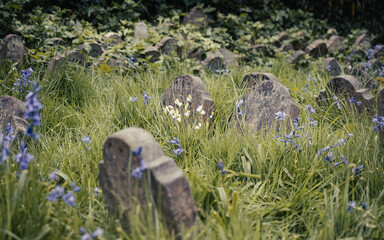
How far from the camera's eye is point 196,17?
520 cm

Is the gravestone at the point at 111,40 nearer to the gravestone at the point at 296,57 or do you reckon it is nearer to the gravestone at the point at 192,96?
the gravestone at the point at 192,96

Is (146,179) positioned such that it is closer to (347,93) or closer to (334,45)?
(347,93)

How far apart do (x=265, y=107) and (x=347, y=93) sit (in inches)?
31.3

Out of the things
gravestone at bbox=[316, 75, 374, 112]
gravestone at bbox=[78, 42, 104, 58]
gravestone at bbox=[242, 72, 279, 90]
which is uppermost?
gravestone at bbox=[78, 42, 104, 58]

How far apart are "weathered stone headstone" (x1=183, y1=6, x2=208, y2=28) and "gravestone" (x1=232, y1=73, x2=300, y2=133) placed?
2737 millimetres

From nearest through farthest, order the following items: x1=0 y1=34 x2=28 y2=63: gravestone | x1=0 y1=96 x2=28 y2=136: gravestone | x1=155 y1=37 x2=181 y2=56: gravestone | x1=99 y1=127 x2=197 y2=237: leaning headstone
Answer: x1=99 y1=127 x2=197 y2=237: leaning headstone < x1=0 y1=96 x2=28 y2=136: gravestone < x1=0 y1=34 x2=28 y2=63: gravestone < x1=155 y1=37 x2=181 y2=56: gravestone

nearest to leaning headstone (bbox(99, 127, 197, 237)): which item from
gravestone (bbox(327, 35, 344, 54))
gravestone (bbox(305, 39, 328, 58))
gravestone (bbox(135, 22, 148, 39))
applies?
gravestone (bbox(135, 22, 148, 39))

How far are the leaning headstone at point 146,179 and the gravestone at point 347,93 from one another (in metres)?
1.93

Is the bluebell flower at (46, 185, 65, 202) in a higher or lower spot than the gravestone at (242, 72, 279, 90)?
lower

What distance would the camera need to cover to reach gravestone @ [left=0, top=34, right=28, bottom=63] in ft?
11.0

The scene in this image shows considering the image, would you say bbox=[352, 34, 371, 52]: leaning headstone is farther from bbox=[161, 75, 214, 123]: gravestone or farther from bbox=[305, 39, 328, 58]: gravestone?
bbox=[161, 75, 214, 123]: gravestone

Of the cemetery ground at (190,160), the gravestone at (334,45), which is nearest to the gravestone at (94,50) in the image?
the cemetery ground at (190,160)

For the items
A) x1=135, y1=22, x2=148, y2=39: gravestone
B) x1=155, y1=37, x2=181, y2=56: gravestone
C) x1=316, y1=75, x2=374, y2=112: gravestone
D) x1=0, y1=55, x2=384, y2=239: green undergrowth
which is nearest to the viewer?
x1=0, y1=55, x2=384, y2=239: green undergrowth

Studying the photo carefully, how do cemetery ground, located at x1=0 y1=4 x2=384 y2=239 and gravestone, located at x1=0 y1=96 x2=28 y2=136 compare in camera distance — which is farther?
gravestone, located at x1=0 y1=96 x2=28 y2=136
